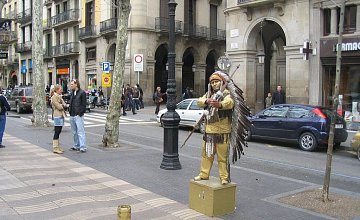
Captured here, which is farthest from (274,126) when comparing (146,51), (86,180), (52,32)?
(52,32)

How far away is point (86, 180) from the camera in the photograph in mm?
7805

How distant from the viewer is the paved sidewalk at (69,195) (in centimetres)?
578

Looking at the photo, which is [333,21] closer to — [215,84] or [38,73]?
[38,73]

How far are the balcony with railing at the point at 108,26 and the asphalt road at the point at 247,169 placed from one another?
20.8 metres

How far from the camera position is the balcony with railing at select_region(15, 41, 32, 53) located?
56088 millimetres

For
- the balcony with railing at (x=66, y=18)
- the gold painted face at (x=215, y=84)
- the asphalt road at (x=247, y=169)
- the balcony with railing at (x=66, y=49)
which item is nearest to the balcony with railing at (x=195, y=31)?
the balcony with railing at (x=66, y=49)

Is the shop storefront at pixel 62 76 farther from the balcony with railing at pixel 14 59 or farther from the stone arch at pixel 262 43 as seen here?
the stone arch at pixel 262 43

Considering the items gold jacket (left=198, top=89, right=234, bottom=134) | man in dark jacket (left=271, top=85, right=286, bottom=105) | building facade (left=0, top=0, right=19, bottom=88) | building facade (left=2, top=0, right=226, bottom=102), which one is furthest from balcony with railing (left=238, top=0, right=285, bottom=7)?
building facade (left=0, top=0, right=19, bottom=88)

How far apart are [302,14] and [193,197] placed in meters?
17.0

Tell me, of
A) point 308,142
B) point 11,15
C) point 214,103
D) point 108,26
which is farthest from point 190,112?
point 11,15

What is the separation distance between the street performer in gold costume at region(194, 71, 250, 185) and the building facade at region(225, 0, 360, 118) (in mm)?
14236

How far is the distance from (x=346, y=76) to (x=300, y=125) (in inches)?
286

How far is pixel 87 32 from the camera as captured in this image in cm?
3859

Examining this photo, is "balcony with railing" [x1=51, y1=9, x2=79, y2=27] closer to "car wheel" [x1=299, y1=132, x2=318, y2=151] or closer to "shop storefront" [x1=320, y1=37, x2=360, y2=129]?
"shop storefront" [x1=320, y1=37, x2=360, y2=129]
